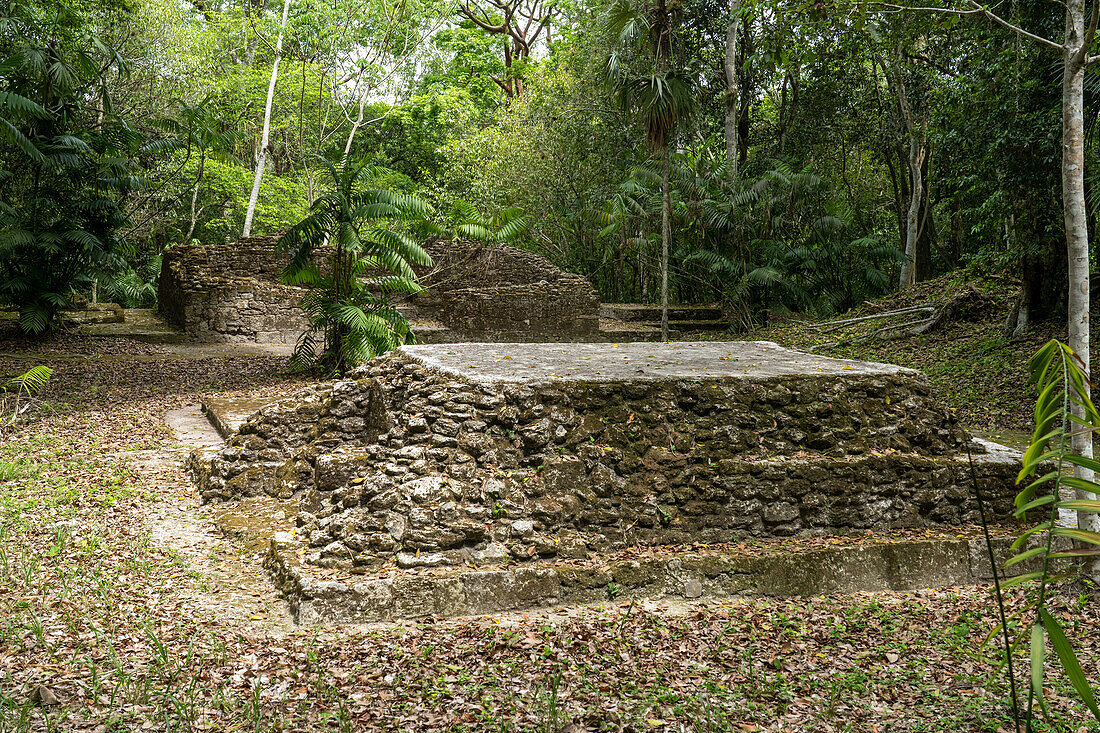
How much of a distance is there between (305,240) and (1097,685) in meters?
10.8

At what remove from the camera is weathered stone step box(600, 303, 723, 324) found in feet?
57.9

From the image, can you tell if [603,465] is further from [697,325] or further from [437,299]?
[437,299]

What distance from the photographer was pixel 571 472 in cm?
514

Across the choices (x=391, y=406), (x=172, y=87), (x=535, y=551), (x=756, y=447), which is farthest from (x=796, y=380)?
(x=172, y=87)

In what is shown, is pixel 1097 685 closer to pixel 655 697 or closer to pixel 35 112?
pixel 655 697

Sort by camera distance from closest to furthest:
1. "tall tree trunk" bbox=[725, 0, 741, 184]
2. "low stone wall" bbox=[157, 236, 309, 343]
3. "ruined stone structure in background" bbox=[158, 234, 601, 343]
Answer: "low stone wall" bbox=[157, 236, 309, 343], "ruined stone structure in background" bbox=[158, 234, 601, 343], "tall tree trunk" bbox=[725, 0, 741, 184]

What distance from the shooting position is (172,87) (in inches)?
737

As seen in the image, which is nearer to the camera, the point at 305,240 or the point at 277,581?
the point at 277,581

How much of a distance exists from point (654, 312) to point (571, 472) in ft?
43.3

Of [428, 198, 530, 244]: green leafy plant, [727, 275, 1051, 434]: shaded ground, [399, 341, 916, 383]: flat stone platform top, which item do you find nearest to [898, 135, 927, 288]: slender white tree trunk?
[727, 275, 1051, 434]: shaded ground

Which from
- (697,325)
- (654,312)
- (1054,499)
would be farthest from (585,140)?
(1054,499)

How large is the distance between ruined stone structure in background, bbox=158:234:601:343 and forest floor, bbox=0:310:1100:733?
10504 millimetres

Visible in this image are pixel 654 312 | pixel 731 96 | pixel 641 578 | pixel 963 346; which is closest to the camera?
pixel 641 578

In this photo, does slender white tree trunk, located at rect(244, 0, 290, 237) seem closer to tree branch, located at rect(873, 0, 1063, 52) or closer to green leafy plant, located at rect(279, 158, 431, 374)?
green leafy plant, located at rect(279, 158, 431, 374)
